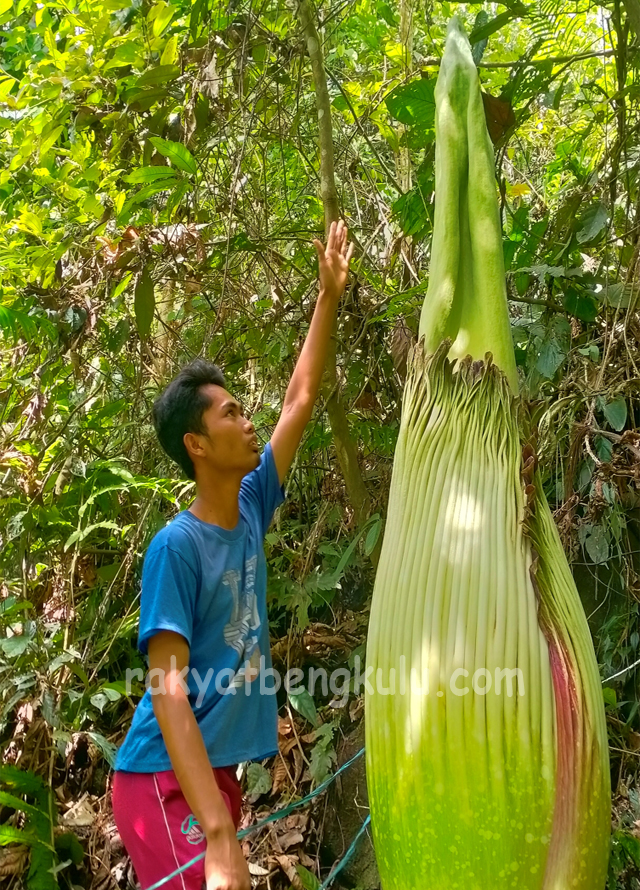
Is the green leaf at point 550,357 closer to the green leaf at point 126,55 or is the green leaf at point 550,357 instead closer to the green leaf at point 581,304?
the green leaf at point 581,304

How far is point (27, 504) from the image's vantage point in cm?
262

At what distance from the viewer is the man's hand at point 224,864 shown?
3.83 ft

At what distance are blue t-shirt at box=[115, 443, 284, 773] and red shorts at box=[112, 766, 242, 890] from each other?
4 cm

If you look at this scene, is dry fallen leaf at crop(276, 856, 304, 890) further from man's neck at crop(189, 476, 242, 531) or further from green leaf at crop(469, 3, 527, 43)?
green leaf at crop(469, 3, 527, 43)

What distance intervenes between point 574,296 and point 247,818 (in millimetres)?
1862

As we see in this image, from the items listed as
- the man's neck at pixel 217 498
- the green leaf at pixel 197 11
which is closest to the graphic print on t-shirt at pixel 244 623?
the man's neck at pixel 217 498

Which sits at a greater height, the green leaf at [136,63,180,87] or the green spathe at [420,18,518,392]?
the green leaf at [136,63,180,87]

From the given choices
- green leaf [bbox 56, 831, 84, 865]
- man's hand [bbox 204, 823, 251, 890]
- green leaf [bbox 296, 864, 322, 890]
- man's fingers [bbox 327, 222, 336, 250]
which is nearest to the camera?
man's hand [bbox 204, 823, 251, 890]

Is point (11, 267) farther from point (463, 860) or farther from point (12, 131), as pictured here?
point (463, 860)

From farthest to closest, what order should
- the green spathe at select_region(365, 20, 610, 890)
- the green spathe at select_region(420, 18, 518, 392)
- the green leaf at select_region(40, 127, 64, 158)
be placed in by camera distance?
the green leaf at select_region(40, 127, 64, 158)
the green spathe at select_region(420, 18, 518, 392)
the green spathe at select_region(365, 20, 610, 890)

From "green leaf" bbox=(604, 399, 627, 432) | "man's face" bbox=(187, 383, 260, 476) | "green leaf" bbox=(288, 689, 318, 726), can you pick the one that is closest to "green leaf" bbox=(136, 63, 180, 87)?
"man's face" bbox=(187, 383, 260, 476)

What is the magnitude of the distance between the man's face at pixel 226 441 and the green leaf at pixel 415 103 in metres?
0.77

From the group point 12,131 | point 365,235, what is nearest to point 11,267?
point 12,131

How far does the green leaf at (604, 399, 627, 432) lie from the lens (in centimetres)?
174
